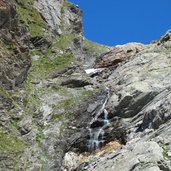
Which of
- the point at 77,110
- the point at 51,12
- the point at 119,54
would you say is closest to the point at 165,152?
the point at 77,110

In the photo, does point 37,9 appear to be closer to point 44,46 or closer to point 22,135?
point 44,46

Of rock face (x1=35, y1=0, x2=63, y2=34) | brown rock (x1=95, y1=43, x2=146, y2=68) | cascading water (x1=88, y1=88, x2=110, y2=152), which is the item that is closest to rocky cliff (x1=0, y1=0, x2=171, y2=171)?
cascading water (x1=88, y1=88, x2=110, y2=152)

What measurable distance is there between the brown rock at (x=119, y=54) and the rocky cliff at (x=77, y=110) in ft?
14.0

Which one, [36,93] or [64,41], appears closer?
[36,93]

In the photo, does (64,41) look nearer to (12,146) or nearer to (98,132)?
(98,132)

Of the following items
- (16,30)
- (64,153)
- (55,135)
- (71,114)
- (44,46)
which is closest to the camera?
(64,153)

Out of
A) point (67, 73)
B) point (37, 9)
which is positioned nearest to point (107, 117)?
point (67, 73)

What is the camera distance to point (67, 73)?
51.3 meters

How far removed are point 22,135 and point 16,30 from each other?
13.8 m

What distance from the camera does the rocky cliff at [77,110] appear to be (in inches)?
1038

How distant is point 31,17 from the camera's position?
208 ft

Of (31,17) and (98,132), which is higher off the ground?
(31,17)

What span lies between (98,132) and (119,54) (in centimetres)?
2723

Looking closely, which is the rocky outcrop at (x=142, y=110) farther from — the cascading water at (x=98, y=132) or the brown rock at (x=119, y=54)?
the brown rock at (x=119, y=54)
